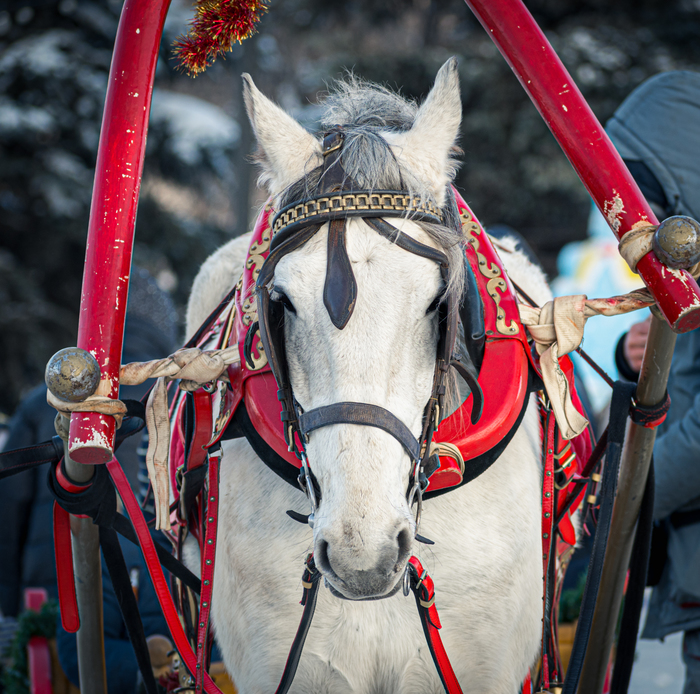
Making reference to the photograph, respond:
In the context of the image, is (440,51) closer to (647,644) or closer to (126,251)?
(647,644)

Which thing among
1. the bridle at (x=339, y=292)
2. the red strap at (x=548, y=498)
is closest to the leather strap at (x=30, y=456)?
the bridle at (x=339, y=292)

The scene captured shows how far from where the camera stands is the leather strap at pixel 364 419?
1.42m

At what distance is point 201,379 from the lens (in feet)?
5.90

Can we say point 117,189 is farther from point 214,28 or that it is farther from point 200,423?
point 200,423

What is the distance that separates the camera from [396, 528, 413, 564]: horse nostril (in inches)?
55.5

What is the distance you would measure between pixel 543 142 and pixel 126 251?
9765mm

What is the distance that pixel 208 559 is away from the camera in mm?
1928

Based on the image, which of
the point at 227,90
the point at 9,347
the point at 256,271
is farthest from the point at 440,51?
the point at 256,271

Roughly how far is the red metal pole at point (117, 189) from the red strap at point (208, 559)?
41cm

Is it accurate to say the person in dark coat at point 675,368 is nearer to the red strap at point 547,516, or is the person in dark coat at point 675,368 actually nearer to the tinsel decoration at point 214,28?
the red strap at point 547,516

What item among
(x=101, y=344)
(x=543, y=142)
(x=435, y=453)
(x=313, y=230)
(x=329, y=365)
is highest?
(x=543, y=142)

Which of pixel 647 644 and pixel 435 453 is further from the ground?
pixel 435 453

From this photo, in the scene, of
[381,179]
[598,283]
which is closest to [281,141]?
[381,179]

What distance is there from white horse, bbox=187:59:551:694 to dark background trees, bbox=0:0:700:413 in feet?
23.1
